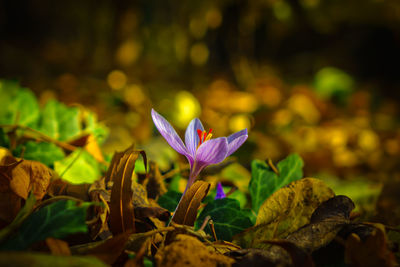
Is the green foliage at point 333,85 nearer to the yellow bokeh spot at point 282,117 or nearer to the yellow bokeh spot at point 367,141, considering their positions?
the yellow bokeh spot at point 282,117

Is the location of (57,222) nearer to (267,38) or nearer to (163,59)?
(163,59)

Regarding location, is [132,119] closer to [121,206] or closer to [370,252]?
[121,206]

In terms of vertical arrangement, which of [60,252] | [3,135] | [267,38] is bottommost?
[60,252]

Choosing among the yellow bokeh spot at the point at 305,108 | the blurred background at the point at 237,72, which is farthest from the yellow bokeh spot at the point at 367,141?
the yellow bokeh spot at the point at 305,108

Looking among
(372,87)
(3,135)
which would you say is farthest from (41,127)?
(372,87)

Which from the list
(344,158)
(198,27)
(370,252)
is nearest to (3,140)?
(370,252)

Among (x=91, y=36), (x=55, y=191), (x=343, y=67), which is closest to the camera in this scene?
(x=55, y=191)

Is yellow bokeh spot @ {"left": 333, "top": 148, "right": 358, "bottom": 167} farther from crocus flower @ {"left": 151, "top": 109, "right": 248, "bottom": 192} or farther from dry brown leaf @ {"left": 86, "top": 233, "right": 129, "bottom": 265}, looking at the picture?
dry brown leaf @ {"left": 86, "top": 233, "right": 129, "bottom": 265}
